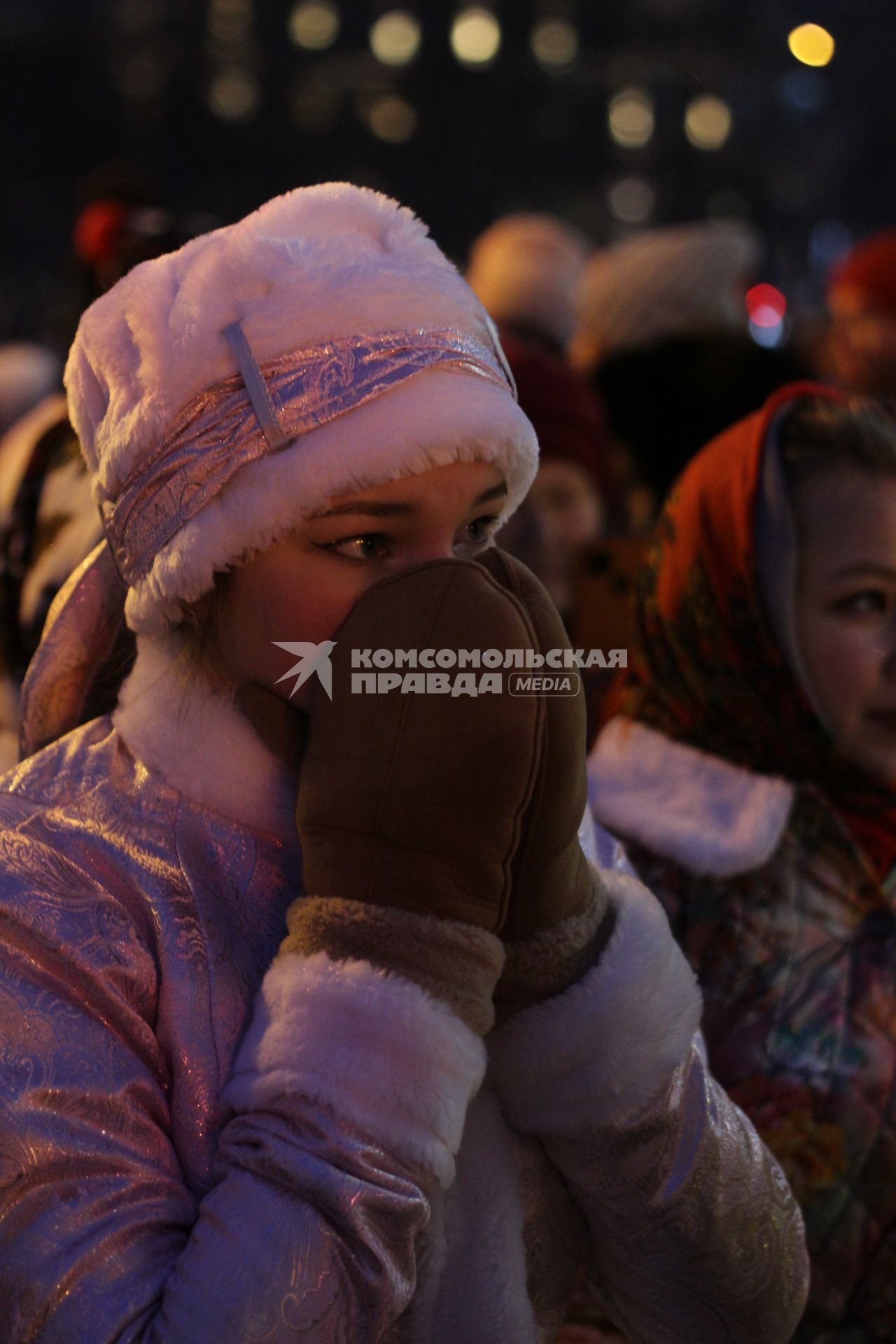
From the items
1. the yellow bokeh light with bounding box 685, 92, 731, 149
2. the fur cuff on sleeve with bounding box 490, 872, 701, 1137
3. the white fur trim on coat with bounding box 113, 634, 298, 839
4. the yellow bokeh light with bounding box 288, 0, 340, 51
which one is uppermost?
the white fur trim on coat with bounding box 113, 634, 298, 839

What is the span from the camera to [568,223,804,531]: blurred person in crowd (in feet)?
12.0

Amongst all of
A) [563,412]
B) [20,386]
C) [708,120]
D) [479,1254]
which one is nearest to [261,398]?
[479,1254]

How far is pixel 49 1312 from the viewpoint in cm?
93

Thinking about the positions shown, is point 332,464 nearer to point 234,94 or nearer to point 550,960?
point 550,960

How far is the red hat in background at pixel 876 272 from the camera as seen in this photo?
450cm

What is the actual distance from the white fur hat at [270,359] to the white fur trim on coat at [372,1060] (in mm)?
386

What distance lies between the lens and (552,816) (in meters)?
1.08

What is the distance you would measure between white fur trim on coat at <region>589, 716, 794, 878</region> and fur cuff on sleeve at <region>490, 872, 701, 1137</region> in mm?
593

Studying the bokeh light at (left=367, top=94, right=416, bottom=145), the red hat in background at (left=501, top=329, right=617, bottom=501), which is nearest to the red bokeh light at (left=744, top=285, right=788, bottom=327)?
the red hat in background at (left=501, top=329, right=617, bottom=501)

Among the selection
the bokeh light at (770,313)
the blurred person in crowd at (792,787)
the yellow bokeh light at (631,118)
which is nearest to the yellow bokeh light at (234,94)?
the yellow bokeh light at (631,118)

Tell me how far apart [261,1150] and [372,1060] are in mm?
107

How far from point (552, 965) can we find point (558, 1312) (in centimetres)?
44

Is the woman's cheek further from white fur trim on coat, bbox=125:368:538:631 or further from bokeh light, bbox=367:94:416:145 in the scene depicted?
bokeh light, bbox=367:94:416:145

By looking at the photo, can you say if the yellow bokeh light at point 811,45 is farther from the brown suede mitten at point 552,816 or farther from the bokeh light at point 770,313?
the brown suede mitten at point 552,816
